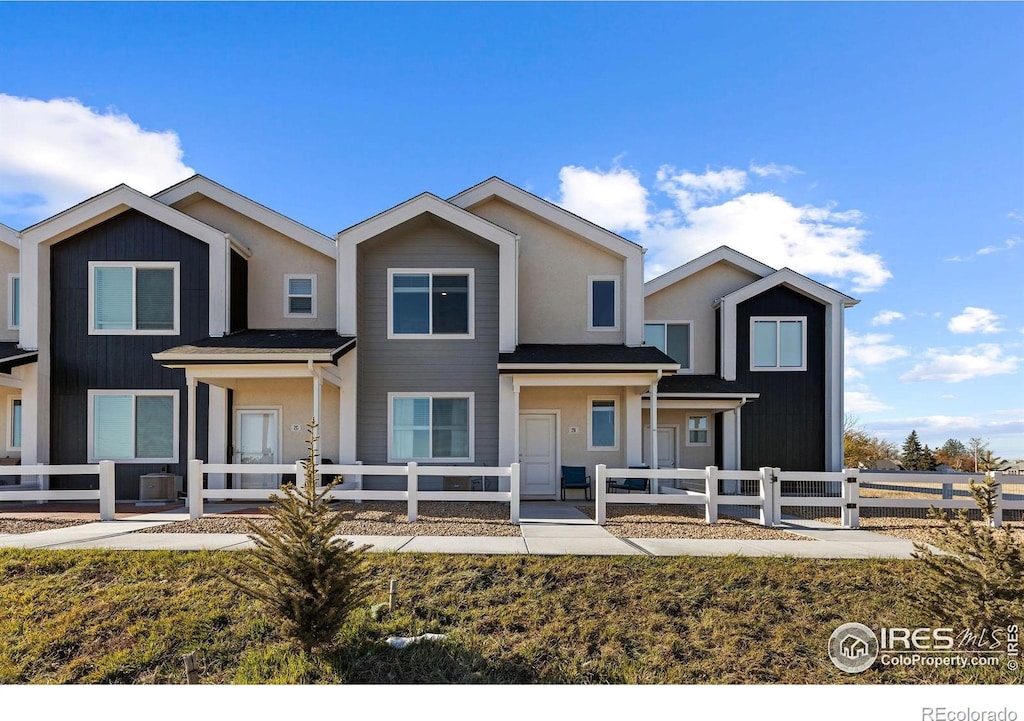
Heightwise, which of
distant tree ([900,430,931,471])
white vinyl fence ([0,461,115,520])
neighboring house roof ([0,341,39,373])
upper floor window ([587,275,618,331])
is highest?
upper floor window ([587,275,618,331])

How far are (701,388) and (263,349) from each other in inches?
445

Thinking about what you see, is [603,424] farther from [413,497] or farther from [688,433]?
[413,497]

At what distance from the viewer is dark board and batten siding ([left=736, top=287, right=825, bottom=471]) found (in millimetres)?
17641

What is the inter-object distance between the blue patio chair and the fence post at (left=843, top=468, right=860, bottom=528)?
545 centimetres

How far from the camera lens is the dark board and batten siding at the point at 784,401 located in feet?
57.9

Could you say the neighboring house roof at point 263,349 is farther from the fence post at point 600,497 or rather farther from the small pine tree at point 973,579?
the small pine tree at point 973,579

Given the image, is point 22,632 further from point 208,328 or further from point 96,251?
point 96,251

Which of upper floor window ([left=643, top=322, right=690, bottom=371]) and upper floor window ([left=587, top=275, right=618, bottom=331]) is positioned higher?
upper floor window ([left=587, top=275, right=618, bottom=331])

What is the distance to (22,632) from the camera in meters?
6.04

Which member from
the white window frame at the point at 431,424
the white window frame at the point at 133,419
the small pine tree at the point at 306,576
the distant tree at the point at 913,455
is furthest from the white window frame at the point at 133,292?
the distant tree at the point at 913,455

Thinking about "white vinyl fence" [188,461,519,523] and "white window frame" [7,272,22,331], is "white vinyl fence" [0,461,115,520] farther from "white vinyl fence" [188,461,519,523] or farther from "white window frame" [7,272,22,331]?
"white window frame" [7,272,22,331]

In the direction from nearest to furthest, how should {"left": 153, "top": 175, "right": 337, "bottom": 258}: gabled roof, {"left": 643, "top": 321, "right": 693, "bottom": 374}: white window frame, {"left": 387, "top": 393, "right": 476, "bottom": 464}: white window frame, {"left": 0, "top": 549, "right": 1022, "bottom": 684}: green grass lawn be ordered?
{"left": 0, "top": 549, "right": 1022, "bottom": 684}: green grass lawn → {"left": 387, "top": 393, "right": 476, "bottom": 464}: white window frame → {"left": 153, "top": 175, "right": 337, "bottom": 258}: gabled roof → {"left": 643, "top": 321, "right": 693, "bottom": 374}: white window frame

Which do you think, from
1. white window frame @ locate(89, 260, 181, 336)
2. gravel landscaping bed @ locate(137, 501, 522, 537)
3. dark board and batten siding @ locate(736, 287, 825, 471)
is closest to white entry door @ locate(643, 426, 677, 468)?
dark board and batten siding @ locate(736, 287, 825, 471)

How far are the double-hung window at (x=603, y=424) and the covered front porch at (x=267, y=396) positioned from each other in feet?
19.2
